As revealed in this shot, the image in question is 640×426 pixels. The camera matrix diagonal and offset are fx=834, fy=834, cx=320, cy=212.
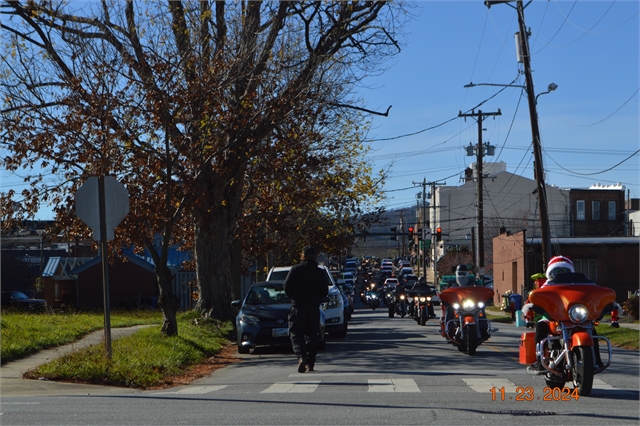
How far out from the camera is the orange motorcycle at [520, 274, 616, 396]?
9.05 metres

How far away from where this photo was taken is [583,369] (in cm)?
902

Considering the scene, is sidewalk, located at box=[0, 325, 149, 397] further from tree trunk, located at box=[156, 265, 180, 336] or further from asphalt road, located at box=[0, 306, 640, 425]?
tree trunk, located at box=[156, 265, 180, 336]

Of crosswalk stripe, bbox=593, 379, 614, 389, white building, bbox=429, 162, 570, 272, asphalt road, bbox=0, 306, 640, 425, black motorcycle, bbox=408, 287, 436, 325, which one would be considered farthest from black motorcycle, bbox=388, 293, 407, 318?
white building, bbox=429, 162, 570, 272

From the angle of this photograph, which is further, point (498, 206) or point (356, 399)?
point (498, 206)

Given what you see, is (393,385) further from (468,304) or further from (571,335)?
(468,304)

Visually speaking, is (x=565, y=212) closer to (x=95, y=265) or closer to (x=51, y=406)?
(x=95, y=265)

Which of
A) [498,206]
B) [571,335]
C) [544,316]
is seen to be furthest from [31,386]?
[498,206]

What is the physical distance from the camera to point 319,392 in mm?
10375

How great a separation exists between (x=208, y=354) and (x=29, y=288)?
A: 59.4 m

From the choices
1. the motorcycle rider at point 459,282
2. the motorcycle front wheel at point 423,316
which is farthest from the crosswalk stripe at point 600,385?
the motorcycle front wheel at point 423,316

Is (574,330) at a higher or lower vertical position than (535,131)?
lower

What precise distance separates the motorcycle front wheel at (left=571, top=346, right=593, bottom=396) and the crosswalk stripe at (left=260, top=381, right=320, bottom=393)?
326cm

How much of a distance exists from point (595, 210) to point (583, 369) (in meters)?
72.2

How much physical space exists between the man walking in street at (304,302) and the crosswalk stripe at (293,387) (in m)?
1.01
